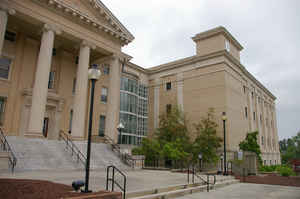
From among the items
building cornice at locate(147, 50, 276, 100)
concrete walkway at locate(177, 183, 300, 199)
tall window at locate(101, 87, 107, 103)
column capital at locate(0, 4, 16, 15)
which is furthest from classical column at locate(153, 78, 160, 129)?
concrete walkway at locate(177, 183, 300, 199)

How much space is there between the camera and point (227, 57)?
3144 centimetres

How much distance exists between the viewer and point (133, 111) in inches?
1404

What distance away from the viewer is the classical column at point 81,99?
1961 cm

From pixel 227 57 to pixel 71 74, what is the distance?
20.6 metres

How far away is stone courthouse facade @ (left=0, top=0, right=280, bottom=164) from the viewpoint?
18984 millimetres

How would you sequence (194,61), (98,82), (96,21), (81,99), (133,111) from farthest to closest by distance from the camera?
(133,111), (194,61), (98,82), (96,21), (81,99)

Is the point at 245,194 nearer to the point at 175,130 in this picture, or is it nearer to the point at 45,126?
the point at 175,130

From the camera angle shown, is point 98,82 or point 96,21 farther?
point 98,82

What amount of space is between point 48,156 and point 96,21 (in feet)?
44.2

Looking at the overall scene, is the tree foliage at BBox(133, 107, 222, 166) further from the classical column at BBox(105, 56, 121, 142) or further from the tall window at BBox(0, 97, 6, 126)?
the tall window at BBox(0, 97, 6, 126)

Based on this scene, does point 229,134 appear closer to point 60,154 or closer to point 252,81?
point 252,81

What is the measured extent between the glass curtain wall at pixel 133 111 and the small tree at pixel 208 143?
34.4ft

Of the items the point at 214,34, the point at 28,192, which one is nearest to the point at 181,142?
the point at 214,34

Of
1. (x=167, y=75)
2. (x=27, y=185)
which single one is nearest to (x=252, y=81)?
(x=167, y=75)
